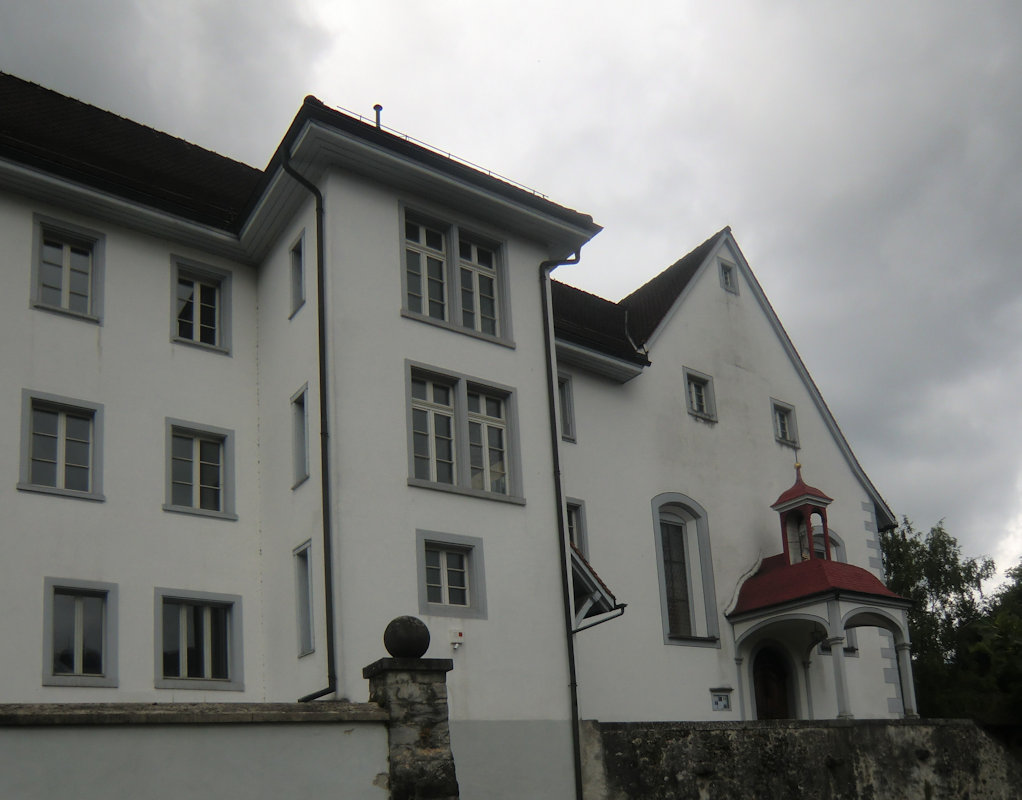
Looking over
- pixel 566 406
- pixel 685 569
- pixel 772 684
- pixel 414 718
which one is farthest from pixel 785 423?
pixel 414 718

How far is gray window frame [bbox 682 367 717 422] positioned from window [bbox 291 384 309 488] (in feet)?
29.4

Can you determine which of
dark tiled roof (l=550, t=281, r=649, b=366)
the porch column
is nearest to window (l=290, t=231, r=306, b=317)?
dark tiled roof (l=550, t=281, r=649, b=366)

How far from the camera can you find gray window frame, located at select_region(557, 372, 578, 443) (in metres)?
20.5

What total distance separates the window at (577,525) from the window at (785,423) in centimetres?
653

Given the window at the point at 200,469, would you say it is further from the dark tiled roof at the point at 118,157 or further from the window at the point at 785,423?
the window at the point at 785,423

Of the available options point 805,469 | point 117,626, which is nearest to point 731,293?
point 805,469

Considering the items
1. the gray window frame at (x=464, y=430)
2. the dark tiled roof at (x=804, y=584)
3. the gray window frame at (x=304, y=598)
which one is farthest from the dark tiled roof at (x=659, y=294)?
the gray window frame at (x=304, y=598)

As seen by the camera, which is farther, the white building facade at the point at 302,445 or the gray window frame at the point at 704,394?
the gray window frame at the point at 704,394

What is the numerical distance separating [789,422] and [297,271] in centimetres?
1226

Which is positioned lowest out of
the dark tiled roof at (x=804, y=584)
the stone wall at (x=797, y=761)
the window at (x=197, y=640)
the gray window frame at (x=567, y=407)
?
the stone wall at (x=797, y=761)

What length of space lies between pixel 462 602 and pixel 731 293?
12.0 meters

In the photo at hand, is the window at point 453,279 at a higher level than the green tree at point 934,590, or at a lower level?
higher

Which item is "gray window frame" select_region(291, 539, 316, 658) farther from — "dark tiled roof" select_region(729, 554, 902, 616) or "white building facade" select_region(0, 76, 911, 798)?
"dark tiled roof" select_region(729, 554, 902, 616)

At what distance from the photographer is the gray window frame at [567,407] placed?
2048 centimetres
